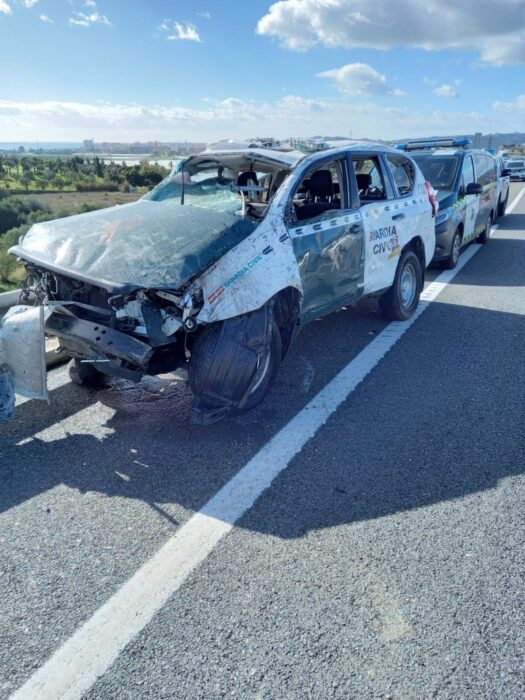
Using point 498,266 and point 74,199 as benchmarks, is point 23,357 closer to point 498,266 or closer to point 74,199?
point 498,266

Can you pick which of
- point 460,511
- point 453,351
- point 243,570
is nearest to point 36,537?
point 243,570

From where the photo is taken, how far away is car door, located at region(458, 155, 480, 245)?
31.5ft

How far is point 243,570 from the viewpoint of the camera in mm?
2709

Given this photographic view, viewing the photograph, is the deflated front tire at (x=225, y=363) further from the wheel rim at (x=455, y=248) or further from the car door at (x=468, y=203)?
the car door at (x=468, y=203)

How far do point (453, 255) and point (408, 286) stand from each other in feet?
9.88

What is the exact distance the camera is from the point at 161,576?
8.80ft

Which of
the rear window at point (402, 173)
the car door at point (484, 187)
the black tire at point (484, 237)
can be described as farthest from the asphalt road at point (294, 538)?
the black tire at point (484, 237)

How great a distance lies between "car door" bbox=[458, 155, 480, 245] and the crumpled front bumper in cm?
786

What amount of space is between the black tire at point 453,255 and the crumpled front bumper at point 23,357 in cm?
729

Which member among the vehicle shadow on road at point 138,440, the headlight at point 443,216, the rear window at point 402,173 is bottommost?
the vehicle shadow on road at point 138,440

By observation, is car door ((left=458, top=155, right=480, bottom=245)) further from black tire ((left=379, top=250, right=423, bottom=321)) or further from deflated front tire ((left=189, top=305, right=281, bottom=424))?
deflated front tire ((left=189, top=305, right=281, bottom=424))

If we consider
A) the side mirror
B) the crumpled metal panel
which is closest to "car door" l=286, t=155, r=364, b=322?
the crumpled metal panel

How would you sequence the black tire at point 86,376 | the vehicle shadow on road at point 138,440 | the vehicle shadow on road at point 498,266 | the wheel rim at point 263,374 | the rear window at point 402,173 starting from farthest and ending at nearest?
1. the vehicle shadow on road at point 498,266
2. the rear window at point 402,173
3. the black tire at point 86,376
4. the wheel rim at point 263,374
5. the vehicle shadow on road at point 138,440

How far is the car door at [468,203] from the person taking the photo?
961 centimetres
